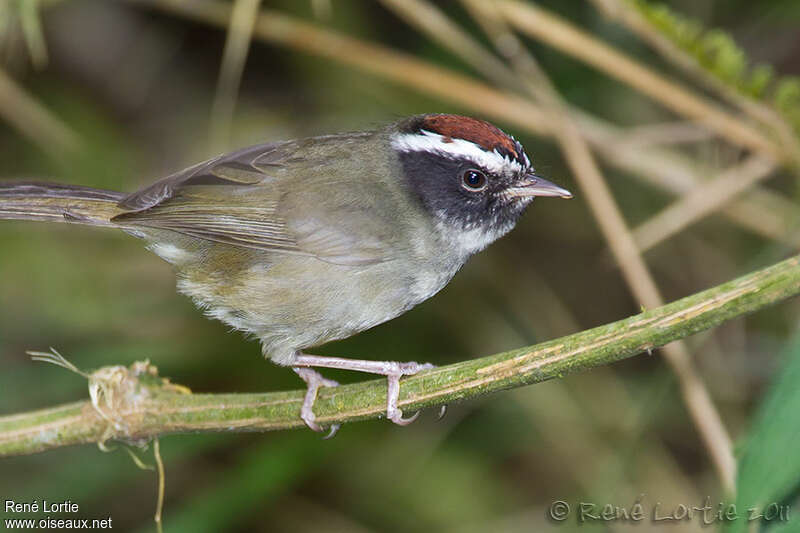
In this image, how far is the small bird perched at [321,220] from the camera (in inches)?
136

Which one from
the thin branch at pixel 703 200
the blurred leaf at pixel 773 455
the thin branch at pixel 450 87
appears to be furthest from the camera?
the thin branch at pixel 450 87

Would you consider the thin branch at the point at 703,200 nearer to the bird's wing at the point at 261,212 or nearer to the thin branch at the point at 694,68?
the thin branch at the point at 694,68

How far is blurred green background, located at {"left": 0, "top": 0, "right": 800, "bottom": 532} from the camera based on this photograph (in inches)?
180

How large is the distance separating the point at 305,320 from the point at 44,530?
2.09m

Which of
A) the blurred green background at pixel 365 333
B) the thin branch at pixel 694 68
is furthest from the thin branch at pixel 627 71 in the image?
the blurred green background at pixel 365 333

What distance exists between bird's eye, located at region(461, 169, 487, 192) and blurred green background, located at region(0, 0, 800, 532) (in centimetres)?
85

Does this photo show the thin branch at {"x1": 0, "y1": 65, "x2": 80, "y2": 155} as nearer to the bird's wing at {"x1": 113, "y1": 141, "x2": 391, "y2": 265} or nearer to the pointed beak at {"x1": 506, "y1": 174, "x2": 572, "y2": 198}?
the bird's wing at {"x1": 113, "y1": 141, "x2": 391, "y2": 265}

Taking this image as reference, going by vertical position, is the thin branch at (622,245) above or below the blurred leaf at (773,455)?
above

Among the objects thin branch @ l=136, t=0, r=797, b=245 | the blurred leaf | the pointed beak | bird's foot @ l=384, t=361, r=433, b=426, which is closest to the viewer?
the blurred leaf

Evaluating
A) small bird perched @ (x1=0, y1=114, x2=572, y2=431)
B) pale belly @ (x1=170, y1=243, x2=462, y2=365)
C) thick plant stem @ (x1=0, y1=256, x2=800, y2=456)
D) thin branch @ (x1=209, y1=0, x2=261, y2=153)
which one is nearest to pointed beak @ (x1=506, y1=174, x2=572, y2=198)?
small bird perched @ (x1=0, y1=114, x2=572, y2=431)

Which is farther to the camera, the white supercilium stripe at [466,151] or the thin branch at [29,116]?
the thin branch at [29,116]

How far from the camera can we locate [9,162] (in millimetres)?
5598

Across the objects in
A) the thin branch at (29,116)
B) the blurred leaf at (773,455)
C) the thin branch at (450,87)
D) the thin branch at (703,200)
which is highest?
the thin branch at (450,87)

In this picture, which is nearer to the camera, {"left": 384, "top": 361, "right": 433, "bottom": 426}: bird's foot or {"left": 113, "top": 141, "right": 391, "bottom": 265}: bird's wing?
{"left": 384, "top": 361, "right": 433, "bottom": 426}: bird's foot
